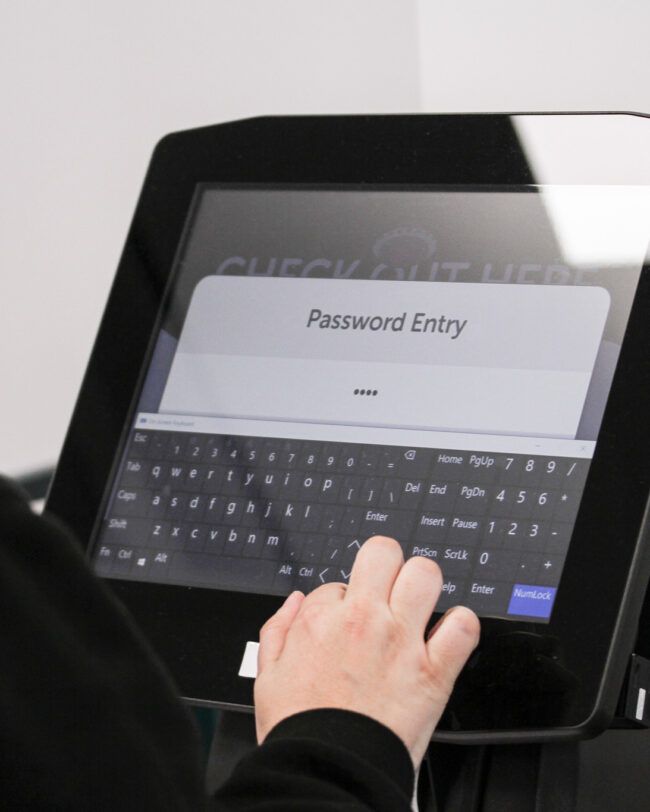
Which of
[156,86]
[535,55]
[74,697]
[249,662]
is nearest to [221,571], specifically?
[249,662]

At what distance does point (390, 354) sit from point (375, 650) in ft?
0.80

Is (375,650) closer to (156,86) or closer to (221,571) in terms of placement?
(221,571)

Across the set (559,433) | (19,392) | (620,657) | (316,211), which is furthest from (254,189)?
(19,392)

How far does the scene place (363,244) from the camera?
2.91 feet

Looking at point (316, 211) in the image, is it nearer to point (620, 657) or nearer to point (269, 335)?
point (269, 335)

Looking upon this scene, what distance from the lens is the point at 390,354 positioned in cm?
84

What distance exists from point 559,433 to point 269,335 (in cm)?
25

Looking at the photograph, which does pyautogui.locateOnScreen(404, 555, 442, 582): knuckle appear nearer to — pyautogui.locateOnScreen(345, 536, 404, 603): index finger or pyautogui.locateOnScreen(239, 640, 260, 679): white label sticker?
pyautogui.locateOnScreen(345, 536, 404, 603): index finger

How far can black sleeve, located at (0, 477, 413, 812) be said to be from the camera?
0.45 metres

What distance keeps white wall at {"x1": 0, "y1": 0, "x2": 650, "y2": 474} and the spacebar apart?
525 mm

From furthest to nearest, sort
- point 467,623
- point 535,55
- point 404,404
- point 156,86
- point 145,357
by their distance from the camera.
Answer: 1. point 156,86
2. point 535,55
3. point 145,357
4. point 404,404
5. point 467,623

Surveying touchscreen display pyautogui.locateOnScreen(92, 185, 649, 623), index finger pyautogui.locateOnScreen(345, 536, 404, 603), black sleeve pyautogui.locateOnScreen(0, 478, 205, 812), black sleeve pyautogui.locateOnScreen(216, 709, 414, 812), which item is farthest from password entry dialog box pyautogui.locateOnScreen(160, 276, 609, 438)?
black sleeve pyautogui.locateOnScreen(0, 478, 205, 812)

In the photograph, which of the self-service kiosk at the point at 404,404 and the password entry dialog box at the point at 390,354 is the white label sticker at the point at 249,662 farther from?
the password entry dialog box at the point at 390,354

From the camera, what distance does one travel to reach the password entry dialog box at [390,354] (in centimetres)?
79
